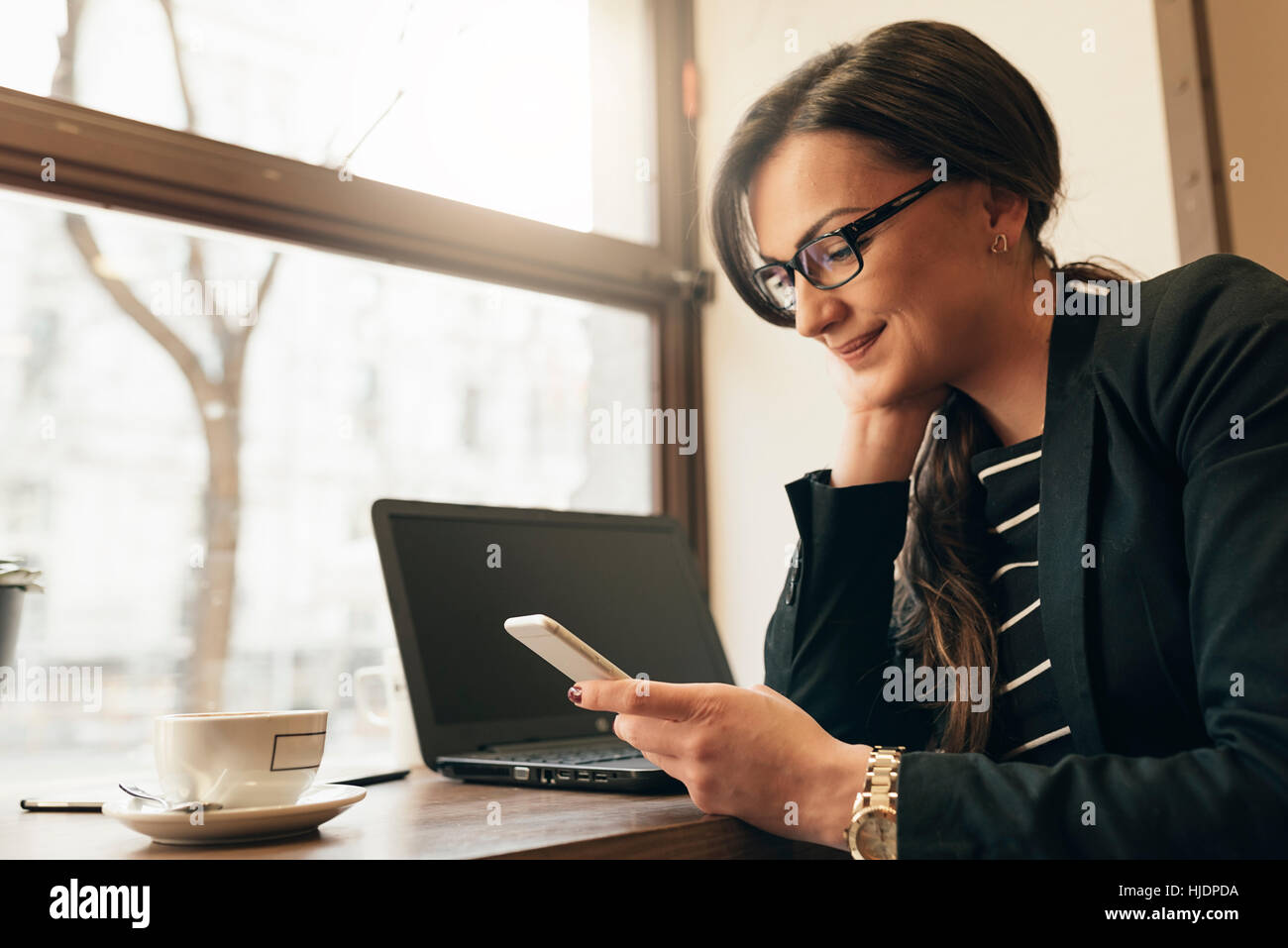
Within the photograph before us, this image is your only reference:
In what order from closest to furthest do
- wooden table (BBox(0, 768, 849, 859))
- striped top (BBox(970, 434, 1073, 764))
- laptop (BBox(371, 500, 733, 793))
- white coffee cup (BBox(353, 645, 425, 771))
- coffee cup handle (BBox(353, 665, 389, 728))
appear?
1. wooden table (BBox(0, 768, 849, 859))
2. striped top (BBox(970, 434, 1073, 764))
3. laptop (BBox(371, 500, 733, 793))
4. white coffee cup (BBox(353, 645, 425, 771))
5. coffee cup handle (BBox(353, 665, 389, 728))

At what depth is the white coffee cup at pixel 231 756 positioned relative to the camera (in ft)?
2.19

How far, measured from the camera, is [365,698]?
4.60 ft

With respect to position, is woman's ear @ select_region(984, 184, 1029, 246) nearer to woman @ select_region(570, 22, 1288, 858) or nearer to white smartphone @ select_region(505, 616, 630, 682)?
woman @ select_region(570, 22, 1288, 858)

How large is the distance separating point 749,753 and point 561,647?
16cm

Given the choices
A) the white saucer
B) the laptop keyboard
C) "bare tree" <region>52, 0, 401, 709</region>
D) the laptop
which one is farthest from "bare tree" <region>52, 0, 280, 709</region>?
the white saucer

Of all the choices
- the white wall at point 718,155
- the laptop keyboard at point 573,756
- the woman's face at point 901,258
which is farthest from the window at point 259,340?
the woman's face at point 901,258

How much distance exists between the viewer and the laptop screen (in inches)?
44.9

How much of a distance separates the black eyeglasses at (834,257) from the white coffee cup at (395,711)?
0.63 meters

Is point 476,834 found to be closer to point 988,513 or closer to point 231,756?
point 231,756

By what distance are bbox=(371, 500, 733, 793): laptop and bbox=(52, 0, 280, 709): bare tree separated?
0.35 meters

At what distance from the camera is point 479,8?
1774mm

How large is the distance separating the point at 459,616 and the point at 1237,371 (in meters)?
0.81

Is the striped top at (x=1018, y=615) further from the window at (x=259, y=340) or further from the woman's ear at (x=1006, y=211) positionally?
the window at (x=259, y=340)
